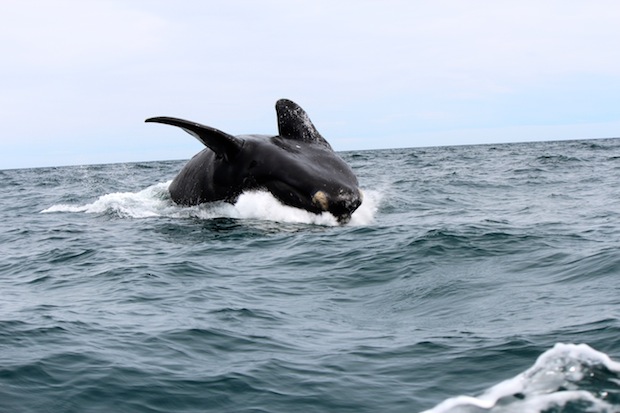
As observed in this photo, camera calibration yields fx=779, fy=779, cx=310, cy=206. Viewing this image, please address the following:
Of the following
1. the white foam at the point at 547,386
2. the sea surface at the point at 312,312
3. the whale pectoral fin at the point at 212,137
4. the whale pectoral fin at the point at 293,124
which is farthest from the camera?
the whale pectoral fin at the point at 293,124

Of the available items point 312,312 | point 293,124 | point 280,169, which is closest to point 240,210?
point 280,169

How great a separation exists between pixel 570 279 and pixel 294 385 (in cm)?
458

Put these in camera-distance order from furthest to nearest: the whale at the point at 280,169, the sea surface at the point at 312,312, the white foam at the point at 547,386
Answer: the whale at the point at 280,169, the sea surface at the point at 312,312, the white foam at the point at 547,386

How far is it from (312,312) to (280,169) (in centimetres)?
653

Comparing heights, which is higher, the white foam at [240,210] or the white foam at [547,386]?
the white foam at [240,210]

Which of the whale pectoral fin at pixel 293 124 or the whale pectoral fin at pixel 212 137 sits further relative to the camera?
the whale pectoral fin at pixel 293 124

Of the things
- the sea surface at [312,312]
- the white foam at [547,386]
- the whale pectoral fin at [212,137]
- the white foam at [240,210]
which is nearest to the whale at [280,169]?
the whale pectoral fin at [212,137]

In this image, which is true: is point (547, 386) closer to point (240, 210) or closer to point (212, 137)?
point (240, 210)

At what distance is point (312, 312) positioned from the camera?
850cm

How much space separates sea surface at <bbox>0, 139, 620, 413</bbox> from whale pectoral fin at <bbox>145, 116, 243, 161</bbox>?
1025mm

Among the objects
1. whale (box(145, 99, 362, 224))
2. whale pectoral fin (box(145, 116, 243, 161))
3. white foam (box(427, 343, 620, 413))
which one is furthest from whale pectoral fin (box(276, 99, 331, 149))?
white foam (box(427, 343, 620, 413))

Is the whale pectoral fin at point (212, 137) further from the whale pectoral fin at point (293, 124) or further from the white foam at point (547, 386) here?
the white foam at point (547, 386)

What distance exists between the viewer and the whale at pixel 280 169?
14344 millimetres

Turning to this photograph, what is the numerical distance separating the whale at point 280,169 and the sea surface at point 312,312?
286 millimetres
